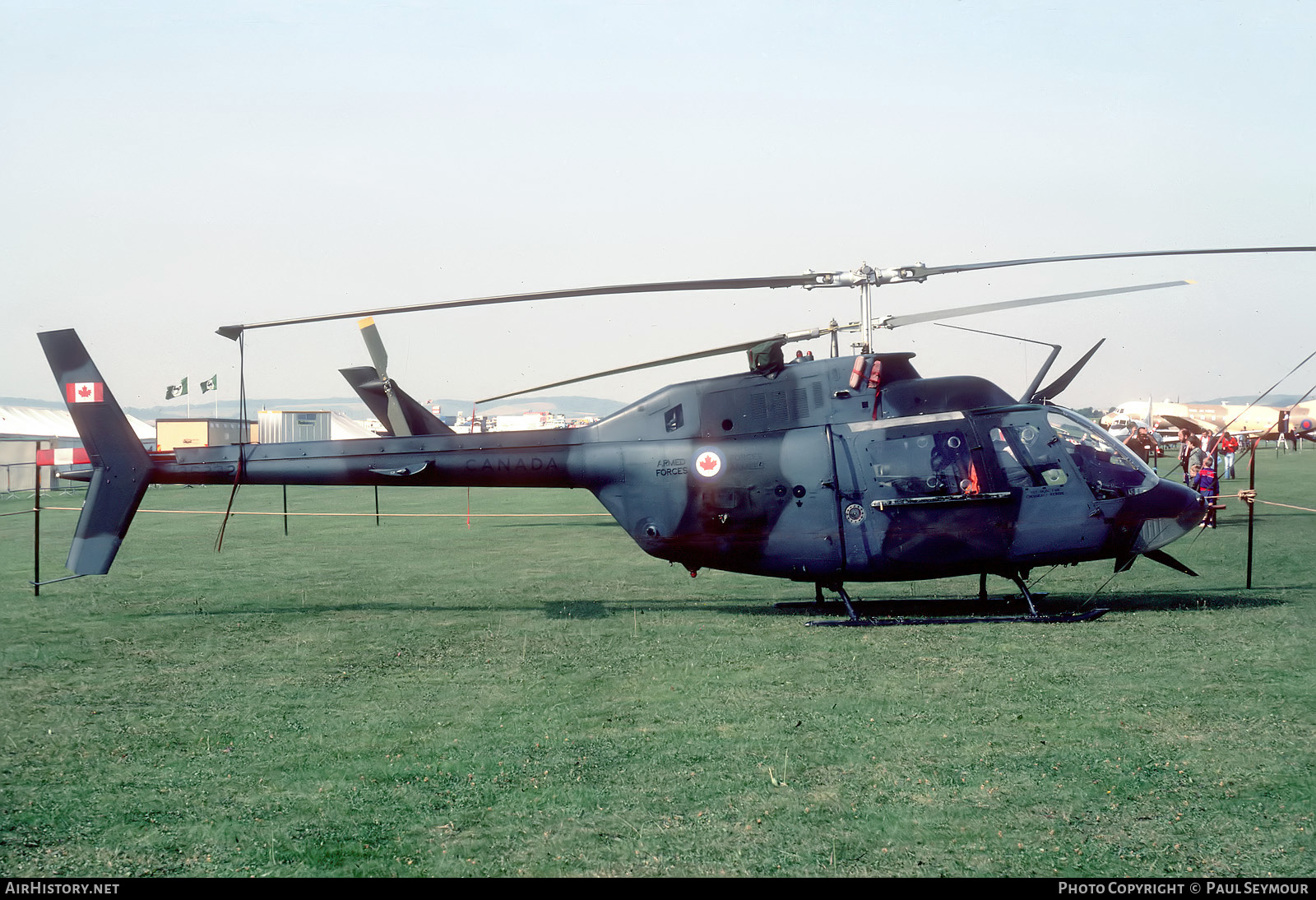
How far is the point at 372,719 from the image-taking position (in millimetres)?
7555

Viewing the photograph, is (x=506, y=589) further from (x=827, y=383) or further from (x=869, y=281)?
(x=869, y=281)

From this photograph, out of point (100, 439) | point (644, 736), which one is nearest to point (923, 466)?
point (644, 736)

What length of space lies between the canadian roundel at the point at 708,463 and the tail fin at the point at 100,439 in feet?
22.7

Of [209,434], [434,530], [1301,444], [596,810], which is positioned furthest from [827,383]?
[1301,444]

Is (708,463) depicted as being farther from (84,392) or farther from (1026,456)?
(84,392)

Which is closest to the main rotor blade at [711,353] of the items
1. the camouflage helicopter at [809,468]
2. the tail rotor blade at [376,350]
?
the camouflage helicopter at [809,468]

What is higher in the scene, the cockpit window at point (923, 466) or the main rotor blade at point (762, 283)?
the main rotor blade at point (762, 283)

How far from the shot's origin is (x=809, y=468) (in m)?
11.4

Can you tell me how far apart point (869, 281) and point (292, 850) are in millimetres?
8283

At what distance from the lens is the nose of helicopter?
36.4 feet

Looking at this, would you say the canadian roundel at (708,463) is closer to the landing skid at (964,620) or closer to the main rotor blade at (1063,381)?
the landing skid at (964,620)

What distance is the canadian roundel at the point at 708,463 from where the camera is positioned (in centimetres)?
1166

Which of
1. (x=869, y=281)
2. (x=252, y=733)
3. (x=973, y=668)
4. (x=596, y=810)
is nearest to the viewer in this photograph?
(x=596, y=810)

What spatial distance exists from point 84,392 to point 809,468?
9108 millimetres
